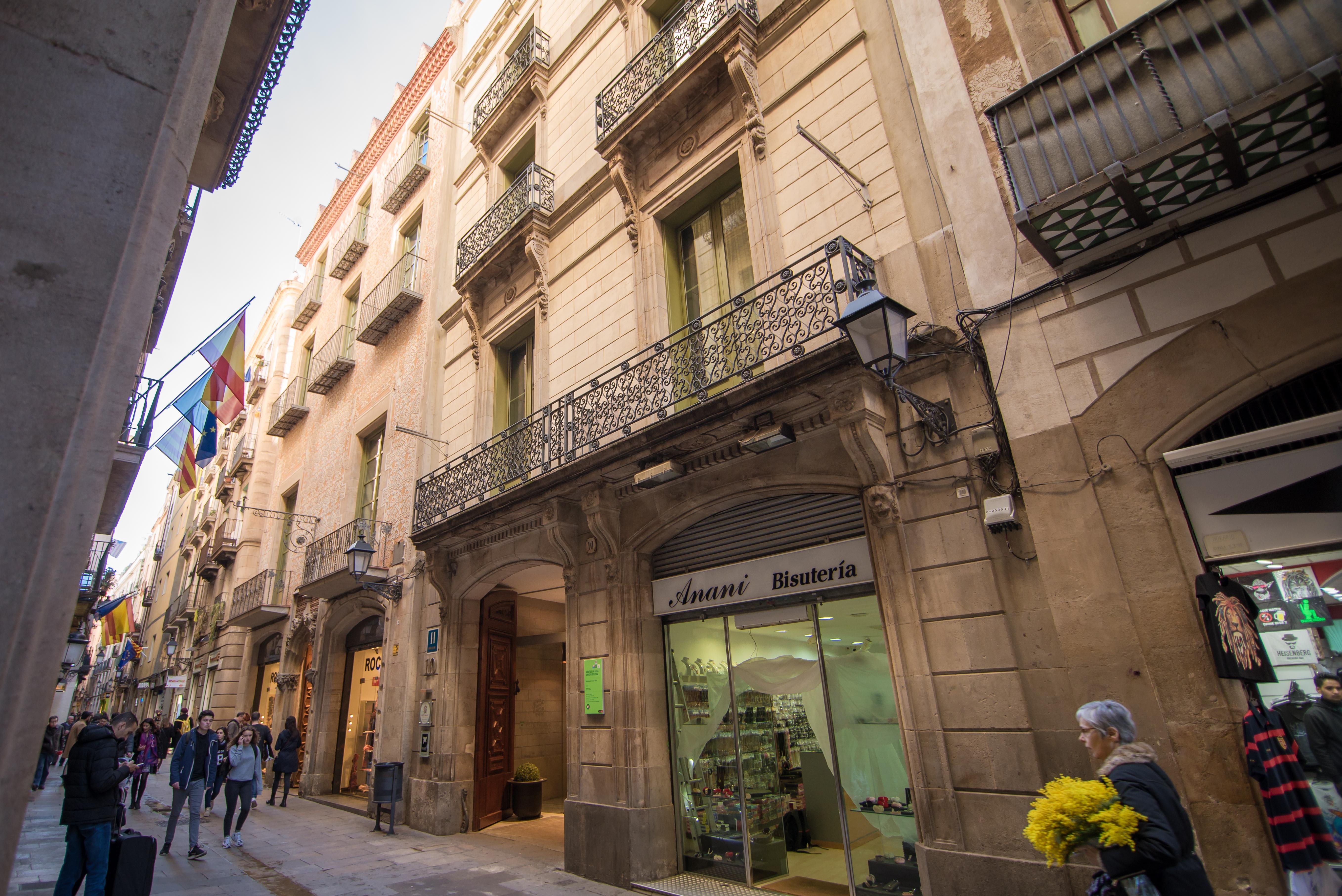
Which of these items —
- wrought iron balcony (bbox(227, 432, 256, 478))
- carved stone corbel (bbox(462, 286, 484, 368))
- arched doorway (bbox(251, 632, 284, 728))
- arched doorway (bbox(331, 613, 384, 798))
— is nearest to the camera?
carved stone corbel (bbox(462, 286, 484, 368))

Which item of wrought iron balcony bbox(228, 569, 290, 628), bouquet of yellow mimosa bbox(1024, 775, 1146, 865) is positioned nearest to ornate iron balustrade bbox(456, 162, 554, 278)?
wrought iron balcony bbox(228, 569, 290, 628)

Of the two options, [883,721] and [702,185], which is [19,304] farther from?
[702,185]

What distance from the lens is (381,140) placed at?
20625mm

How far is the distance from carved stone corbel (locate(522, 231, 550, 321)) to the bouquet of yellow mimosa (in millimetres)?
9921

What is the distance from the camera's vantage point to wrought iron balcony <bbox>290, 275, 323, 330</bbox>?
22234mm

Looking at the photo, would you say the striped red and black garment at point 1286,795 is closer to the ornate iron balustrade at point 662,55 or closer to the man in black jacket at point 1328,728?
the man in black jacket at point 1328,728

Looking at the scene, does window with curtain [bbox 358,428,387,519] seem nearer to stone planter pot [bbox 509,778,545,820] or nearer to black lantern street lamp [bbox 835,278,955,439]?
stone planter pot [bbox 509,778,545,820]

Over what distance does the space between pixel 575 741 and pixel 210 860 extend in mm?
4881

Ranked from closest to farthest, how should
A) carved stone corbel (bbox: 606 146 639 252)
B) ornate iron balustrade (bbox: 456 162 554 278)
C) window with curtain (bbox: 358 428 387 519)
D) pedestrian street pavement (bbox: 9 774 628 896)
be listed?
pedestrian street pavement (bbox: 9 774 628 896) < carved stone corbel (bbox: 606 146 639 252) < ornate iron balustrade (bbox: 456 162 554 278) < window with curtain (bbox: 358 428 387 519)

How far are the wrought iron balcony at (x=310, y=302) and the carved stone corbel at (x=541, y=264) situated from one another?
14.0m

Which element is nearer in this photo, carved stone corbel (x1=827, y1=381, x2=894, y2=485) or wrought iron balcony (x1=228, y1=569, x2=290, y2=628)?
carved stone corbel (x1=827, y1=381, x2=894, y2=485)

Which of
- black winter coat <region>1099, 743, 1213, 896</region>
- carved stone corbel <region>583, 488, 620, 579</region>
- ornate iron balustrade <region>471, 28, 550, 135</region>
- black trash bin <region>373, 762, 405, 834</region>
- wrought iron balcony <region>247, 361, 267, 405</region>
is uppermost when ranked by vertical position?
wrought iron balcony <region>247, 361, 267, 405</region>

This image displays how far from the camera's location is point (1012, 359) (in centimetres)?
553

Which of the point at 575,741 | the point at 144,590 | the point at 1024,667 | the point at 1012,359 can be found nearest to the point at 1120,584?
the point at 1024,667
